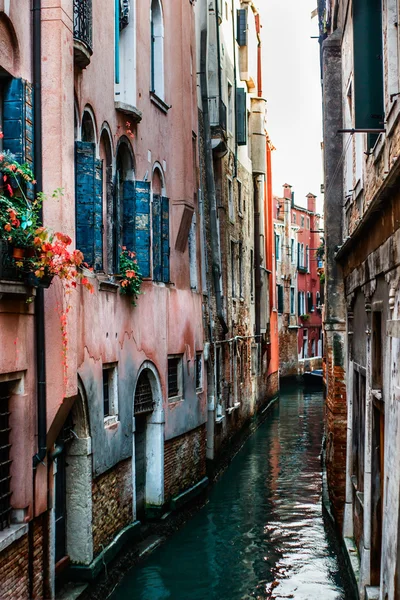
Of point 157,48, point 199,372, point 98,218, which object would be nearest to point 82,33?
point 98,218

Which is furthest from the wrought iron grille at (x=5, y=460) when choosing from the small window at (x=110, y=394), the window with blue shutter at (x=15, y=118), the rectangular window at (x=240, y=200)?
the rectangular window at (x=240, y=200)

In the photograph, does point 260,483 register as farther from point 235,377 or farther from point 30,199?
point 30,199

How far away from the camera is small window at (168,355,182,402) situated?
572 inches

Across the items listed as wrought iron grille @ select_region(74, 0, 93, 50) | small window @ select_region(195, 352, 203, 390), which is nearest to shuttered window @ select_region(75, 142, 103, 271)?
wrought iron grille @ select_region(74, 0, 93, 50)

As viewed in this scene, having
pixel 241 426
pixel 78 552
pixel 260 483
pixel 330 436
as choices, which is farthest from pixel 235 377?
pixel 78 552

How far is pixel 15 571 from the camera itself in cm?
768

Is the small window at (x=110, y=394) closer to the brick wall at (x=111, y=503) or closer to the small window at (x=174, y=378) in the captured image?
the brick wall at (x=111, y=503)

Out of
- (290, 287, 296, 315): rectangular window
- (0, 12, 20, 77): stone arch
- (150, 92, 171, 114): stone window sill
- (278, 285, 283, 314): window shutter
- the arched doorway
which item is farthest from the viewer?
(290, 287, 296, 315): rectangular window

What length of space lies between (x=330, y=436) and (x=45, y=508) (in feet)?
19.1

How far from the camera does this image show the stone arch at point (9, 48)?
751 cm

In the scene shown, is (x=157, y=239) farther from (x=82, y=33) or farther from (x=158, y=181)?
(x=82, y=33)

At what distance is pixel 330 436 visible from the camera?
13117mm

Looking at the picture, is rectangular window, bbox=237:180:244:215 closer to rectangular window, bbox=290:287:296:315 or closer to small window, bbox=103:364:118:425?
small window, bbox=103:364:118:425

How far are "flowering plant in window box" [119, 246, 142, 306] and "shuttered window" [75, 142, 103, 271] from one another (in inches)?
60.5
